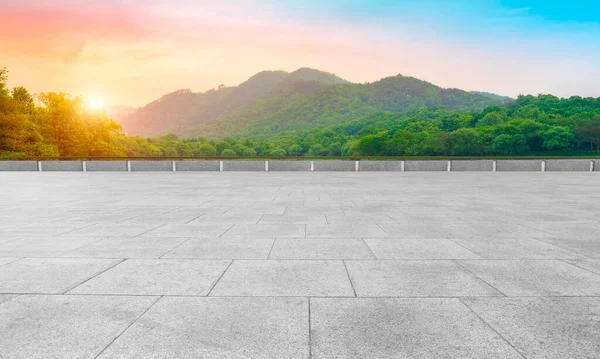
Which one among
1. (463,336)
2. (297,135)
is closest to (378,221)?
(463,336)

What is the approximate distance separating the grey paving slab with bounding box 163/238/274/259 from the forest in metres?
54.0

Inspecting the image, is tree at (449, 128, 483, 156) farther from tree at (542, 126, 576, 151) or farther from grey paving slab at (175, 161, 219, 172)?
grey paving slab at (175, 161, 219, 172)

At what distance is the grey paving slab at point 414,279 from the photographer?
4.20m

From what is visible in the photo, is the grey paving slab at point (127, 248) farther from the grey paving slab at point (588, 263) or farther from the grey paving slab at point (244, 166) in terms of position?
the grey paving slab at point (244, 166)

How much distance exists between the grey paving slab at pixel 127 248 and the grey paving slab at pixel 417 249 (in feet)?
11.3

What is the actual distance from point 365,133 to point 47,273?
115998mm

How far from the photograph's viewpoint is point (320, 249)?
20.1ft

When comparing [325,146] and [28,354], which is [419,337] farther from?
[325,146]

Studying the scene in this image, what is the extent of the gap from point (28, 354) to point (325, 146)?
108 metres

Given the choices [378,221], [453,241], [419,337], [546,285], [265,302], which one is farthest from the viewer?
[378,221]

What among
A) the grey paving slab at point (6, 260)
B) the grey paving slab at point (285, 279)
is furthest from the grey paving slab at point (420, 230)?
the grey paving slab at point (6, 260)

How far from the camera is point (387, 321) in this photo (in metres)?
3.47

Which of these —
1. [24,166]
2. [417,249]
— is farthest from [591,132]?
[24,166]

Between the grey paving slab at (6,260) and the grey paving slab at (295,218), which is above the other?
the grey paving slab at (6,260)
